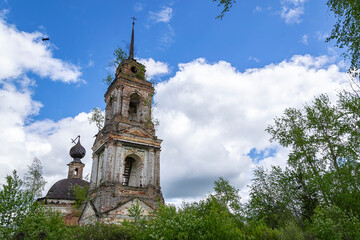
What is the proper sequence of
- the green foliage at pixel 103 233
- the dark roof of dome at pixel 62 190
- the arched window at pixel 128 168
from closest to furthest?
1. the green foliage at pixel 103 233
2. the arched window at pixel 128 168
3. the dark roof of dome at pixel 62 190

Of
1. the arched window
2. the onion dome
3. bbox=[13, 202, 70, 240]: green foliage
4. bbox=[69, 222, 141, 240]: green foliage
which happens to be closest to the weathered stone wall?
the arched window

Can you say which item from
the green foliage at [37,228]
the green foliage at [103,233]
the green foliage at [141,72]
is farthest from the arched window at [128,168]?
the green foliage at [37,228]

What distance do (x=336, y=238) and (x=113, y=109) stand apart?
720 inches

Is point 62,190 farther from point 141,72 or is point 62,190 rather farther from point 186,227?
point 186,227

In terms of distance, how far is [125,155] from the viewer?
2161 cm

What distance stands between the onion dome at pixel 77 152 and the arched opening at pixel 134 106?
19.1m

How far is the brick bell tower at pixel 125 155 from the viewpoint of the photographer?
762 inches

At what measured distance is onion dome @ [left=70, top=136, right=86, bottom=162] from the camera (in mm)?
41000

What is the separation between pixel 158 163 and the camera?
22297 mm

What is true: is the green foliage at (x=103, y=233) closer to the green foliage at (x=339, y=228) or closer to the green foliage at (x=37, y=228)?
the green foliage at (x=37, y=228)

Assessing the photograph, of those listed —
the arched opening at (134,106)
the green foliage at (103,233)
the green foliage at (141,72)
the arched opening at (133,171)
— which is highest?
the green foliage at (141,72)

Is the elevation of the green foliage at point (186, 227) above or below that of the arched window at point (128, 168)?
below

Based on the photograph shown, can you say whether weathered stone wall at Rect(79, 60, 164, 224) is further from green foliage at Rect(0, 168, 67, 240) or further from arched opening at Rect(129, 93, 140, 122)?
green foliage at Rect(0, 168, 67, 240)

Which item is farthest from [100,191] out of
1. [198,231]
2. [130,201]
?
[198,231]
